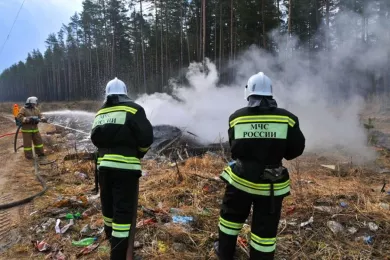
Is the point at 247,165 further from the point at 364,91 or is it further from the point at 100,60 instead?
the point at 100,60

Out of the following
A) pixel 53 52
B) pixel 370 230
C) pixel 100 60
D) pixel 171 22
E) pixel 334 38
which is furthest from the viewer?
pixel 53 52

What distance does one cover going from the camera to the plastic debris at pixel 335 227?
3467 mm

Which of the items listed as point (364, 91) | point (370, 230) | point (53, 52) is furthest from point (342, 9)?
Answer: point (53, 52)

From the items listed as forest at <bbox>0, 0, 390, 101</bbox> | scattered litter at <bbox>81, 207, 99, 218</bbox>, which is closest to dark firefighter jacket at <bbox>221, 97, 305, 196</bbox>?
scattered litter at <bbox>81, 207, 99, 218</bbox>

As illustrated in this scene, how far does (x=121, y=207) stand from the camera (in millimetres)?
2961

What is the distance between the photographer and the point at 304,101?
15.1m

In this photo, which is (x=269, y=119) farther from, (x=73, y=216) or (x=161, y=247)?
(x=73, y=216)

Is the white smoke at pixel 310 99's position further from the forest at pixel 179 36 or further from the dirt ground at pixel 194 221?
the dirt ground at pixel 194 221

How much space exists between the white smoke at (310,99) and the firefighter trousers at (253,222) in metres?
7.96

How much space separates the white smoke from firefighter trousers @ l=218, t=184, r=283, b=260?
26.1ft

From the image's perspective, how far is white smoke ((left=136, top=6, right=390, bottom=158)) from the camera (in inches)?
460

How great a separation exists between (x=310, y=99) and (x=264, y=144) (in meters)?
13.9

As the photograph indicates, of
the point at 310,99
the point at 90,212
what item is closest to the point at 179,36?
the point at 310,99

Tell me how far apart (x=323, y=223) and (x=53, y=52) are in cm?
6259
